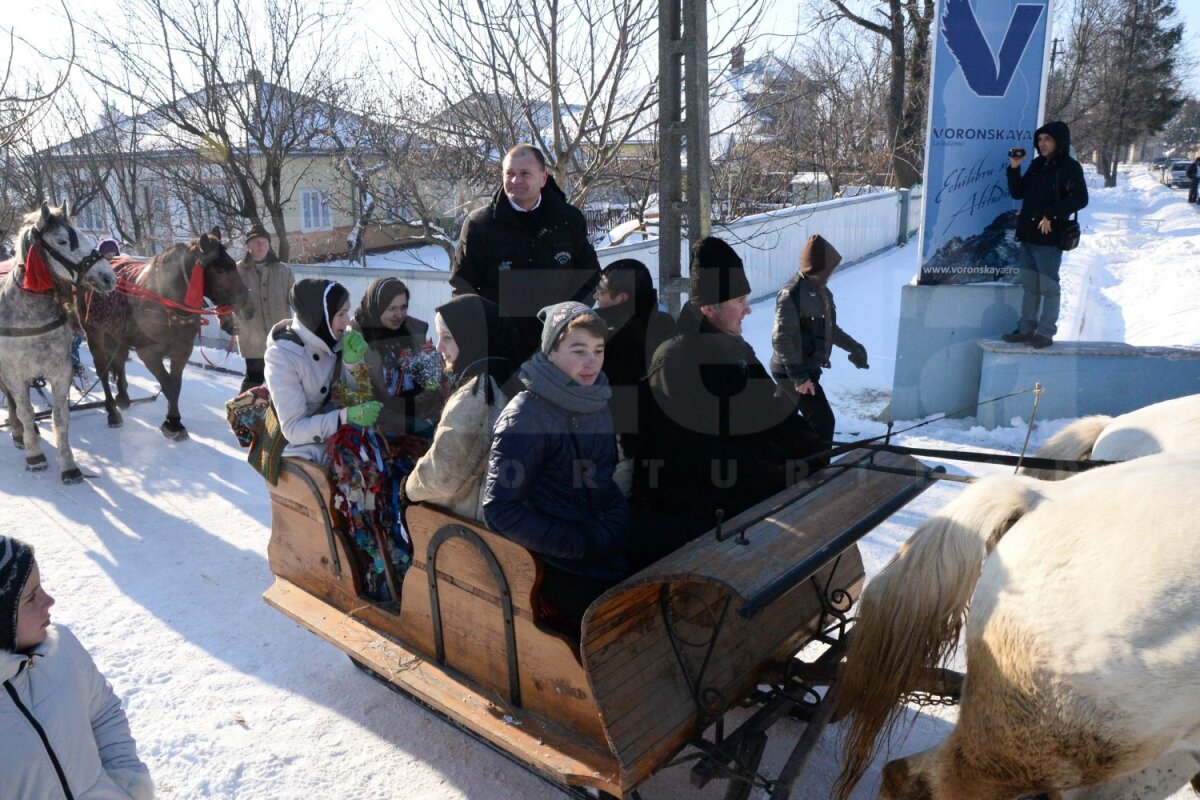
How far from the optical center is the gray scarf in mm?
2475

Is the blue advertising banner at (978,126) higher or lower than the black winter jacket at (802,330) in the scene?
higher

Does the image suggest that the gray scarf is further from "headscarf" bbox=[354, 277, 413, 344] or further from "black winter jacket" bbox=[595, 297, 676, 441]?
"headscarf" bbox=[354, 277, 413, 344]

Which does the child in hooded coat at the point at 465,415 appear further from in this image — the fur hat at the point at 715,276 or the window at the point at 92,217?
the window at the point at 92,217

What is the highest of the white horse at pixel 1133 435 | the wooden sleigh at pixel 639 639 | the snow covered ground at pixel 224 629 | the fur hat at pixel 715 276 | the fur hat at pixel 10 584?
the fur hat at pixel 715 276

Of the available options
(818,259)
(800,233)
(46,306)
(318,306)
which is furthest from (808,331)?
(800,233)

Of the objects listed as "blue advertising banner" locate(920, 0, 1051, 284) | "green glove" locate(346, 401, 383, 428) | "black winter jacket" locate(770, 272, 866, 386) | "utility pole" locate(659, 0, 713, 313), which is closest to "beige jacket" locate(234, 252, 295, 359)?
"utility pole" locate(659, 0, 713, 313)

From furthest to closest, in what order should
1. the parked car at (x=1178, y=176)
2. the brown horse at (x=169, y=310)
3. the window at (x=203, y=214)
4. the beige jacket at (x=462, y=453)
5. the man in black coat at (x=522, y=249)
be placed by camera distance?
the parked car at (x=1178, y=176), the window at (x=203, y=214), the brown horse at (x=169, y=310), the man in black coat at (x=522, y=249), the beige jacket at (x=462, y=453)

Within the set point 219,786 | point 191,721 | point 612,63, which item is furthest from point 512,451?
point 612,63

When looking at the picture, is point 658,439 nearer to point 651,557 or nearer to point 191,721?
point 651,557

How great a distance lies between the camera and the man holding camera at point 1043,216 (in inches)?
227

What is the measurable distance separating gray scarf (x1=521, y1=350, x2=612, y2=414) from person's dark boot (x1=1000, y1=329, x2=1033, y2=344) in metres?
4.99

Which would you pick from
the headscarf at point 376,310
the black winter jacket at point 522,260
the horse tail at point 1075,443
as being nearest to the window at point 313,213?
the black winter jacket at point 522,260

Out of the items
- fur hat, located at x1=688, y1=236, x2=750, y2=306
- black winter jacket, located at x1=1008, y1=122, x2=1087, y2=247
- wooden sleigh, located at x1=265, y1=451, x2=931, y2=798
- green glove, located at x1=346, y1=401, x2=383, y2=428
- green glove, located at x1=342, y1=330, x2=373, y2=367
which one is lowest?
wooden sleigh, located at x1=265, y1=451, x2=931, y2=798

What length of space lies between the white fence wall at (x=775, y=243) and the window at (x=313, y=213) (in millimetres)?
11513
